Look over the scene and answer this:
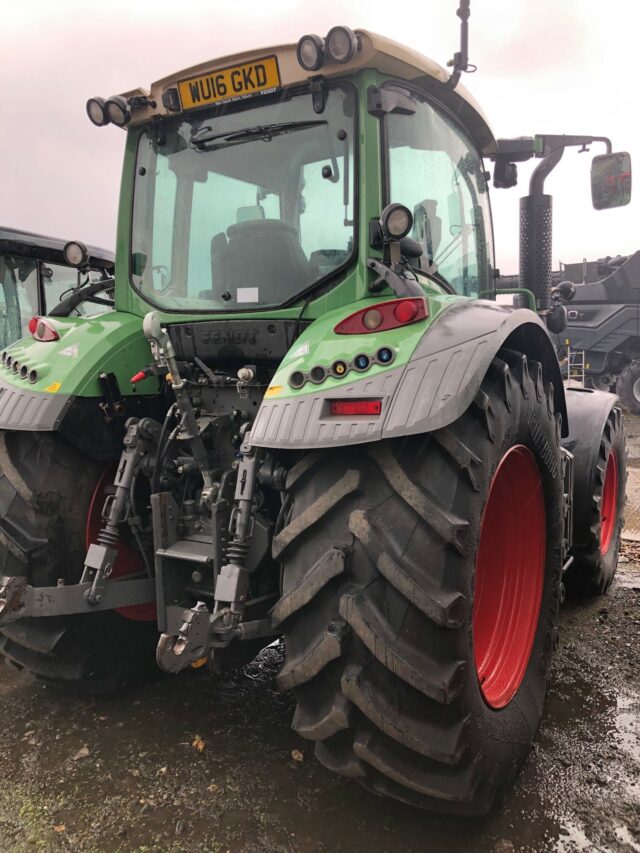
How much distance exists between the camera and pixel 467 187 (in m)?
3.18

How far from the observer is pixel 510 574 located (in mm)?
2615

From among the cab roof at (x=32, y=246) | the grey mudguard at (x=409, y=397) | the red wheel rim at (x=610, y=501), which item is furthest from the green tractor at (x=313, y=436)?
the cab roof at (x=32, y=246)

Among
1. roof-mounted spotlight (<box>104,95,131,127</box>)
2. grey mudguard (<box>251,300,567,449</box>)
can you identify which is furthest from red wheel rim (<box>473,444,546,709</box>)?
roof-mounted spotlight (<box>104,95,131,127</box>)

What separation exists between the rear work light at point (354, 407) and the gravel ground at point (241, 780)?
1.27m

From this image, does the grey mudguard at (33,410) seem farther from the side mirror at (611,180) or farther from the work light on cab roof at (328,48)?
the side mirror at (611,180)

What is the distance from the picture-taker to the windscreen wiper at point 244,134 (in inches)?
97.7

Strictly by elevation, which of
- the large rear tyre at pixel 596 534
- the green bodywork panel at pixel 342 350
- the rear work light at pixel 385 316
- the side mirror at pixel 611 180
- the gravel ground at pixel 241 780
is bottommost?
the gravel ground at pixel 241 780

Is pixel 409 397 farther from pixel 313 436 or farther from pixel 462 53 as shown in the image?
pixel 462 53

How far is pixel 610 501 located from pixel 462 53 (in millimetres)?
3165

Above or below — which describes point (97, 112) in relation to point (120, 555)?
above

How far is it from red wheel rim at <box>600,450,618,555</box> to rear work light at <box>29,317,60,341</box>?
134 inches

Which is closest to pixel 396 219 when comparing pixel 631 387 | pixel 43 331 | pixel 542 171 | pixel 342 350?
pixel 342 350

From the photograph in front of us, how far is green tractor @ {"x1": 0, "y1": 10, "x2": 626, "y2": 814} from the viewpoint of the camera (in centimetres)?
176

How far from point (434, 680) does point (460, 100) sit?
239 centimetres
